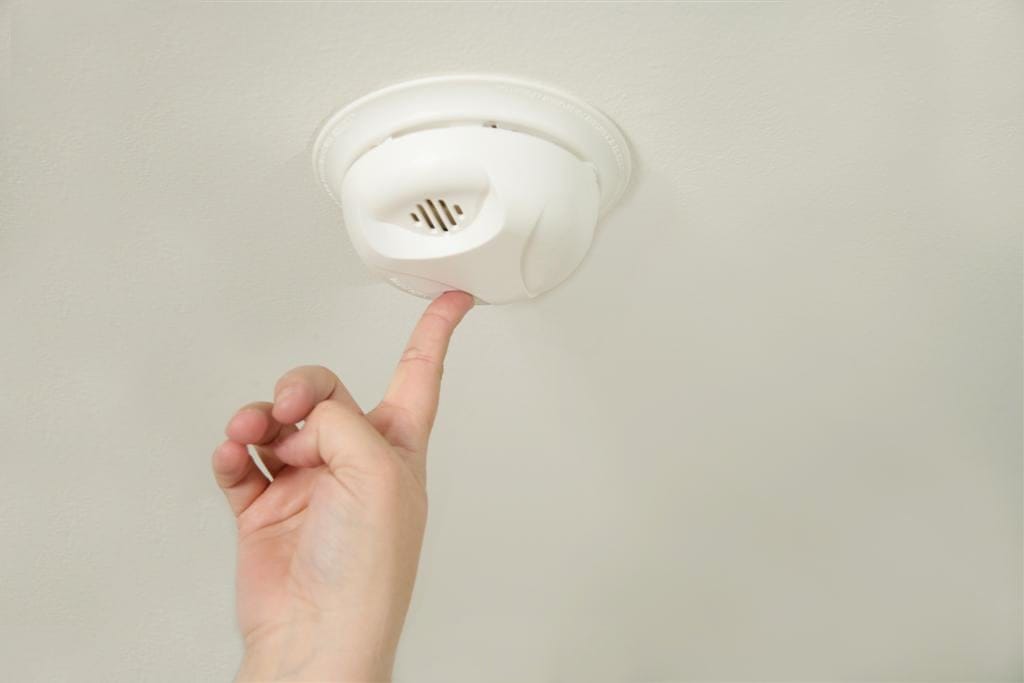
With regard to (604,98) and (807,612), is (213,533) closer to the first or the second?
(604,98)

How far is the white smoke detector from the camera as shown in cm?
75

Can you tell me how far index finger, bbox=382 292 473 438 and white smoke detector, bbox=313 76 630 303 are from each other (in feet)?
0.14

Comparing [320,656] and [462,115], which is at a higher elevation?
[462,115]

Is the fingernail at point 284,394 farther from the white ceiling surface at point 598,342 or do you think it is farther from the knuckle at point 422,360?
the white ceiling surface at point 598,342

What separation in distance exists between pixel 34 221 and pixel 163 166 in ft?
0.52

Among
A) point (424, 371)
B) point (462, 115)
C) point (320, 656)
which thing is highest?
point (462, 115)

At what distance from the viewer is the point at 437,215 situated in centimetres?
78

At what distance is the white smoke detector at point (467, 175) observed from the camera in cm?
75

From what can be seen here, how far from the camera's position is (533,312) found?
104 centimetres

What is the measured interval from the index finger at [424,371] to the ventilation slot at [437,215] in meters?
0.09

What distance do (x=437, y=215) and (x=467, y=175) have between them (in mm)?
53

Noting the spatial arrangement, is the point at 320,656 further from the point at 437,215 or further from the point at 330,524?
the point at 437,215

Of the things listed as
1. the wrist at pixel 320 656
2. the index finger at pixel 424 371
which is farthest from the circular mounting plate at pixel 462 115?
the wrist at pixel 320 656

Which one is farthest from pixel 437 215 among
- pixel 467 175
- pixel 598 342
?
pixel 598 342
